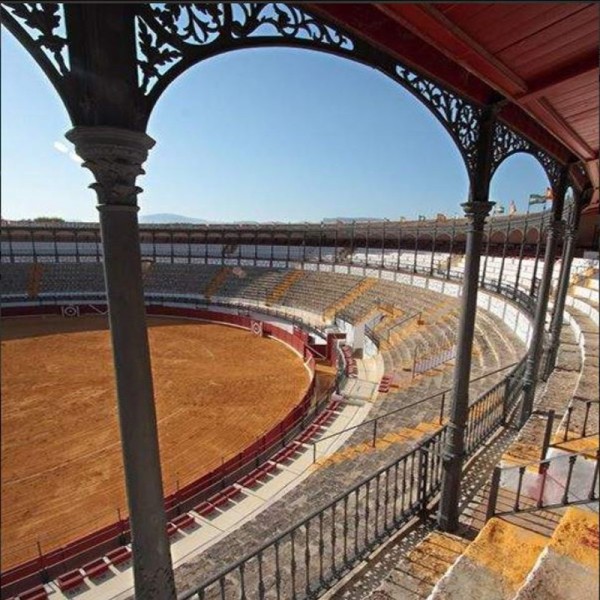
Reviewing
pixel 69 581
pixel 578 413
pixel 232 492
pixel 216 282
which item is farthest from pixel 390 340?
pixel 216 282

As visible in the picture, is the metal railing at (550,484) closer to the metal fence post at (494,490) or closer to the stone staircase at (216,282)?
the metal fence post at (494,490)

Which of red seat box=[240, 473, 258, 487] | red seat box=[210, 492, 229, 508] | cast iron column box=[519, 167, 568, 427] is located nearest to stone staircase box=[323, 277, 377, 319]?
red seat box=[240, 473, 258, 487]

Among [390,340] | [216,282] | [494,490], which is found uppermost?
[494,490]

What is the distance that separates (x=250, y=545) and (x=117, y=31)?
24.8ft

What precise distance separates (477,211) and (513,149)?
144cm

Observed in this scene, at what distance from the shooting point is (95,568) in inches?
322

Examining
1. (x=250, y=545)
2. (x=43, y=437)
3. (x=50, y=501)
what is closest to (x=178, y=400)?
(x=43, y=437)

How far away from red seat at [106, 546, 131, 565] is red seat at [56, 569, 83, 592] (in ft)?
1.91

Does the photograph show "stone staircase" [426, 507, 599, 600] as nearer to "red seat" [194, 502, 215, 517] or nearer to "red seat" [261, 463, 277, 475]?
"red seat" [194, 502, 215, 517]

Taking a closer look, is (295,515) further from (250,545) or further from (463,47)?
(463,47)

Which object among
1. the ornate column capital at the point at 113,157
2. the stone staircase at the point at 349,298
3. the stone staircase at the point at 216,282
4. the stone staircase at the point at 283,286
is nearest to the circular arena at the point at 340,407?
the ornate column capital at the point at 113,157

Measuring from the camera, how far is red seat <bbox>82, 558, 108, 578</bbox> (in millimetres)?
8086

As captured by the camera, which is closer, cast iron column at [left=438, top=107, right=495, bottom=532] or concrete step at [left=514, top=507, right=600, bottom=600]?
concrete step at [left=514, top=507, right=600, bottom=600]

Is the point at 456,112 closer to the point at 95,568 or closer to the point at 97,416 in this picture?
the point at 95,568
